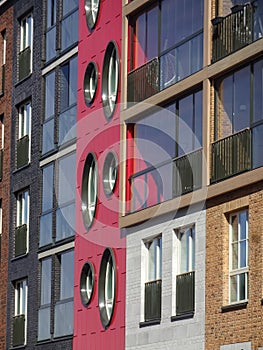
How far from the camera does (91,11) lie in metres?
44.0

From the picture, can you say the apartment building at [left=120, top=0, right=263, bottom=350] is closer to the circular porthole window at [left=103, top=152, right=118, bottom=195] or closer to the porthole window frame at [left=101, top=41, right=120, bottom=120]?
the porthole window frame at [left=101, top=41, right=120, bottom=120]

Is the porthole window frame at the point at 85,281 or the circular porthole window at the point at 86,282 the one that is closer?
the porthole window frame at the point at 85,281

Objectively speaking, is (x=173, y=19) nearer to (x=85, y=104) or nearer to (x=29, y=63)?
(x=85, y=104)

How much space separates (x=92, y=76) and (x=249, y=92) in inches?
434

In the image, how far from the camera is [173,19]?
126 feet

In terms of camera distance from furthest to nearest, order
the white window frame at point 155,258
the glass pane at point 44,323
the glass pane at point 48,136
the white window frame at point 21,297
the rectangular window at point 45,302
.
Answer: the white window frame at point 21,297 → the glass pane at point 48,136 → the rectangular window at point 45,302 → the glass pane at point 44,323 → the white window frame at point 155,258

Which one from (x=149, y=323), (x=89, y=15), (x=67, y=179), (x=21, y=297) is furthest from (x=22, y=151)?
(x=149, y=323)

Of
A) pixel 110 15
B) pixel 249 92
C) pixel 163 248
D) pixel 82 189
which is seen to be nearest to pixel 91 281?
pixel 82 189

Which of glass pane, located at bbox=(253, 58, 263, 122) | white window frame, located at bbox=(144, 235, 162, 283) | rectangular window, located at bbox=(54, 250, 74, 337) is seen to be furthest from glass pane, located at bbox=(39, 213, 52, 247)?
glass pane, located at bbox=(253, 58, 263, 122)

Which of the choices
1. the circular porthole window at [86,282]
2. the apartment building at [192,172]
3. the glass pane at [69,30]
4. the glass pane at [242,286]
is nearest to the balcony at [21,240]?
the circular porthole window at [86,282]

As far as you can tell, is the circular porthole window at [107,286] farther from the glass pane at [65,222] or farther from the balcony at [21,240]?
the balcony at [21,240]

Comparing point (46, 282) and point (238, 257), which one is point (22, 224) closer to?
point (46, 282)

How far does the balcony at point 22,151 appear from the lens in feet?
161

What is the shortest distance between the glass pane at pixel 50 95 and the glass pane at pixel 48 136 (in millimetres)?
319
